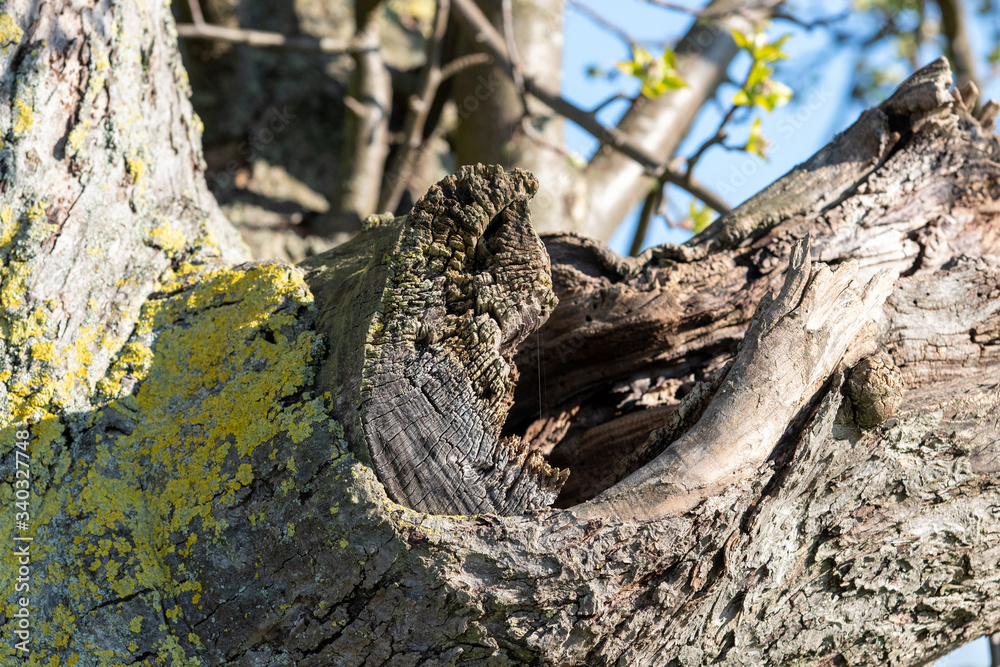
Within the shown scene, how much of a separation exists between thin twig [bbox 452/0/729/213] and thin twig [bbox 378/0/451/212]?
42 centimetres

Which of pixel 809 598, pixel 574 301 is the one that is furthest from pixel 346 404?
pixel 809 598

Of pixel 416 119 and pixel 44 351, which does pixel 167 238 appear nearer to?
pixel 44 351

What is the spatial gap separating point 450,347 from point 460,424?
160 mm

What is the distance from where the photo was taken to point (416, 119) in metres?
4.47

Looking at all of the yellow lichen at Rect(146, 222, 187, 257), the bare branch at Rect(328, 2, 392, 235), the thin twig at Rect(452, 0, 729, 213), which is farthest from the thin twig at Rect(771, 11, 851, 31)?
the yellow lichen at Rect(146, 222, 187, 257)

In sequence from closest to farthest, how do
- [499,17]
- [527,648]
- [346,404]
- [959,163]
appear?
[527,648] < [346,404] < [959,163] < [499,17]

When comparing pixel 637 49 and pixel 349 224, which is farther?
pixel 349 224

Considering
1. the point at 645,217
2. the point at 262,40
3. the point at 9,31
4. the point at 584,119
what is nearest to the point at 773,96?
the point at 584,119

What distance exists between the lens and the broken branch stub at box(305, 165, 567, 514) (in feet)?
4.83

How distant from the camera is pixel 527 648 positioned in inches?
55.1

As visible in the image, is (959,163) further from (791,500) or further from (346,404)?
(346,404)

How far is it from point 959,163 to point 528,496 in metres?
1.79

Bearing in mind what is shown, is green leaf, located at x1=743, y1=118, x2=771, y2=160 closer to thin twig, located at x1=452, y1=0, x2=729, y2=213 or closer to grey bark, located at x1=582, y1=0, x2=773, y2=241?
thin twig, located at x1=452, y1=0, x2=729, y2=213

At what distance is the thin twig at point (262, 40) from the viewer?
149 inches
